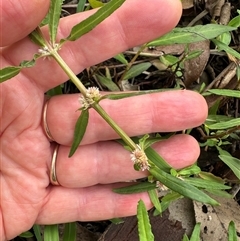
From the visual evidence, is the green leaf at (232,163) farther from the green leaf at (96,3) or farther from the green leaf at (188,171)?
the green leaf at (96,3)

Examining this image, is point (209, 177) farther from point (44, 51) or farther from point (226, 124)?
point (44, 51)

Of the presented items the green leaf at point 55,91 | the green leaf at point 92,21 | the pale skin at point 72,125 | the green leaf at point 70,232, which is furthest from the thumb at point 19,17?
the green leaf at point 70,232

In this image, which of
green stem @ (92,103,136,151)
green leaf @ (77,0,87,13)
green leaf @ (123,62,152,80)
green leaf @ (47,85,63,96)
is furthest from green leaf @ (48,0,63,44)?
green leaf @ (123,62,152,80)

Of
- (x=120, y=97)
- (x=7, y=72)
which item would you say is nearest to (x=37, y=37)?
(x=7, y=72)

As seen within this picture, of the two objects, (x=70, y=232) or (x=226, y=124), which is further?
(x=70, y=232)

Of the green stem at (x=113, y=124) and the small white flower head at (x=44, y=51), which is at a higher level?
the small white flower head at (x=44, y=51)

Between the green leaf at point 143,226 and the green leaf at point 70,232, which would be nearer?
the green leaf at point 143,226

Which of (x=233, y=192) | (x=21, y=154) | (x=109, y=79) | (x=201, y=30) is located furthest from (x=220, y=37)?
(x=21, y=154)
